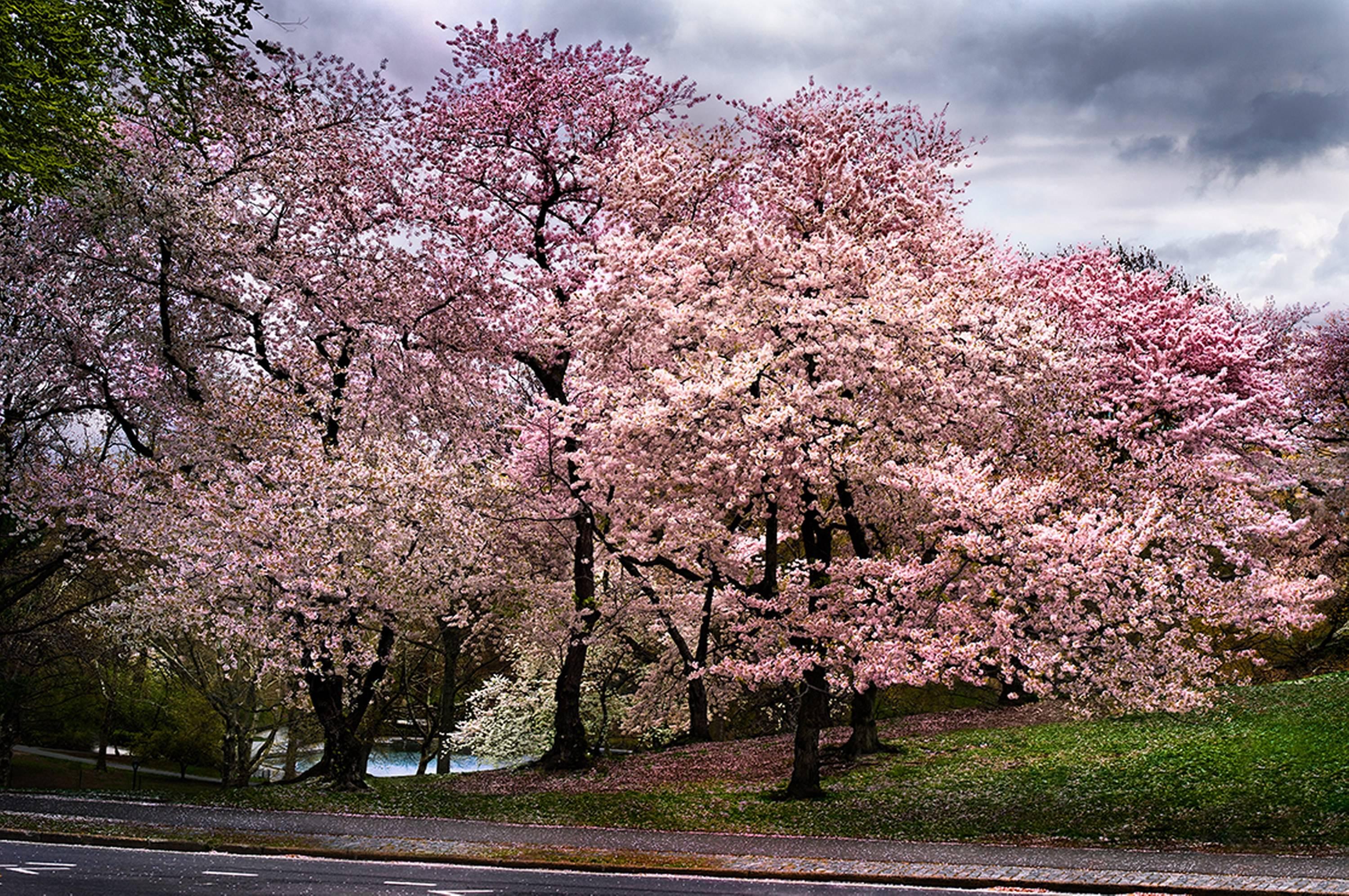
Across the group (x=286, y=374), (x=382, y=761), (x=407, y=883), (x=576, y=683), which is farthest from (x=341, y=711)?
(x=382, y=761)

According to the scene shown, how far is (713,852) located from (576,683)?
12507 millimetres

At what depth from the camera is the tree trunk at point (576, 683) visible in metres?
27.5

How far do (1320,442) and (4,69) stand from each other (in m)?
38.2

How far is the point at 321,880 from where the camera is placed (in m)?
13.6

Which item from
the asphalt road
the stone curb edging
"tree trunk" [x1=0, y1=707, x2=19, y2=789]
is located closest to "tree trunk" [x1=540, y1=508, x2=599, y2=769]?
the stone curb edging

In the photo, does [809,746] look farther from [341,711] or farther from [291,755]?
[291,755]

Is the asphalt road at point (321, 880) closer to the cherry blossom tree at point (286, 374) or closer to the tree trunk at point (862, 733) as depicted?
the cherry blossom tree at point (286, 374)

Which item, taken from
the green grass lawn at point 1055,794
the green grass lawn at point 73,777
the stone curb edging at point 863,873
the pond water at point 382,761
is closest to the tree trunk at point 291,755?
the green grass lawn at point 73,777

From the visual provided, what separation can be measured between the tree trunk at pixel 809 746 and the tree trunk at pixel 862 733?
3.71 m

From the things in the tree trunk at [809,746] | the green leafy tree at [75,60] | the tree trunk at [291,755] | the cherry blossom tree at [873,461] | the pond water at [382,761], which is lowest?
the pond water at [382,761]

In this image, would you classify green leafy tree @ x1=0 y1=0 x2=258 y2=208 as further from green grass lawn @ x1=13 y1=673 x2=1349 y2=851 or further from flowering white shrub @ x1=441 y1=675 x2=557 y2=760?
flowering white shrub @ x1=441 y1=675 x2=557 y2=760

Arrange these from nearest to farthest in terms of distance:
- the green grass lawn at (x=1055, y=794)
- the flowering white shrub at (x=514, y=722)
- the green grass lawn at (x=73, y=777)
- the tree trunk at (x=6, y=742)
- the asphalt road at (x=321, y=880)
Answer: the asphalt road at (x=321, y=880) → the green grass lawn at (x=1055, y=794) → the tree trunk at (x=6, y=742) → the flowering white shrub at (x=514, y=722) → the green grass lawn at (x=73, y=777)

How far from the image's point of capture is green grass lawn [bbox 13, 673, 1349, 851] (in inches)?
679

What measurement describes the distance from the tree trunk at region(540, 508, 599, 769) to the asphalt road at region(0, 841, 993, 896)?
1208cm
